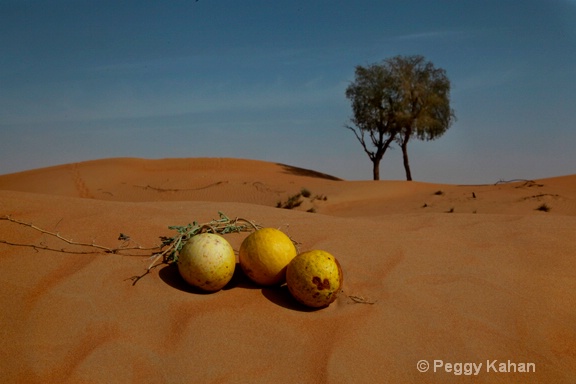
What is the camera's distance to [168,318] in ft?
8.04

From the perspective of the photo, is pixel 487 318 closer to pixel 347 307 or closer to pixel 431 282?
pixel 431 282

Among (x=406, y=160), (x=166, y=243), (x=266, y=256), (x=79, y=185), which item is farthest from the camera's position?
(x=406, y=160)

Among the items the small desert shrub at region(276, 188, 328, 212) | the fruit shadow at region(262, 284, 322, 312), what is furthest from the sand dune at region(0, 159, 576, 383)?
the small desert shrub at region(276, 188, 328, 212)

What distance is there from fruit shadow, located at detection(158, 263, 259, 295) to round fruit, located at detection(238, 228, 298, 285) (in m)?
0.10

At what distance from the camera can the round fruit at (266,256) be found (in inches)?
107

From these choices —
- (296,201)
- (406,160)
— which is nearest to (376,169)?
(406,160)

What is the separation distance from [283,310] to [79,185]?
67.4 ft

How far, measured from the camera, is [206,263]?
2623 millimetres

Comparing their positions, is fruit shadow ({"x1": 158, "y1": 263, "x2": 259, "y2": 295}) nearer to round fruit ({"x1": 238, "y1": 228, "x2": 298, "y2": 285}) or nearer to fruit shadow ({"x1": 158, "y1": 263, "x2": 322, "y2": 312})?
fruit shadow ({"x1": 158, "y1": 263, "x2": 322, "y2": 312})

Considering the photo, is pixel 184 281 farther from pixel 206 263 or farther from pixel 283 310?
pixel 283 310

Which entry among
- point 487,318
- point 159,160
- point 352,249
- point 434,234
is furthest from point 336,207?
point 159,160

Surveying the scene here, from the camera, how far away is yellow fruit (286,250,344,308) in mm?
2561

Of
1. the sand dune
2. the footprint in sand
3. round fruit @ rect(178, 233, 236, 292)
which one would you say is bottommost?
the sand dune

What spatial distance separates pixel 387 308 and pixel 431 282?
0.64 meters
